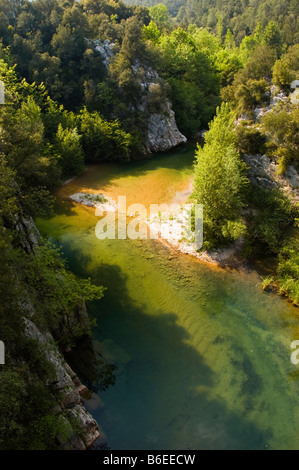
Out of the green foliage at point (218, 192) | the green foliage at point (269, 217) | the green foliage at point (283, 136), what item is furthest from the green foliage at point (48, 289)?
the green foliage at point (283, 136)

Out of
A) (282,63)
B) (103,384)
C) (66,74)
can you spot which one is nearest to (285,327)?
(103,384)

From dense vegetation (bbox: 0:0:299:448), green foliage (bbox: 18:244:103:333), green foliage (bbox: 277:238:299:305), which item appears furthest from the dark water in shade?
green foliage (bbox: 18:244:103:333)

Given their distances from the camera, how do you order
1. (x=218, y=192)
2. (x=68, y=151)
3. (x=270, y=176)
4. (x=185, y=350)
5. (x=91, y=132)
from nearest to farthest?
(x=185, y=350) < (x=218, y=192) < (x=270, y=176) < (x=68, y=151) < (x=91, y=132)

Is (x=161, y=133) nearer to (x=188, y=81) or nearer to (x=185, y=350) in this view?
(x=188, y=81)

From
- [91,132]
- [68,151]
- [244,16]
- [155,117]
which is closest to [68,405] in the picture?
[68,151]

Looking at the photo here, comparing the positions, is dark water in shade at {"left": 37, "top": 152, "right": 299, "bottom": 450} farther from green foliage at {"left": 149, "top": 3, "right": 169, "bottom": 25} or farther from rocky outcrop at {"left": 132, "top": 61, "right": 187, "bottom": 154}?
green foliage at {"left": 149, "top": 3, "right": 169, "bottom": 25}
